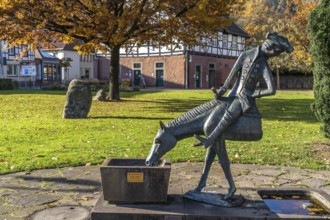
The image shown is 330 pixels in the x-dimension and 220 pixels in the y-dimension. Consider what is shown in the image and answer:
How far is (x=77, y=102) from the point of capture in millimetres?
14734

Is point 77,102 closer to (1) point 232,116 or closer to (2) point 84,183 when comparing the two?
(2) point 84,183

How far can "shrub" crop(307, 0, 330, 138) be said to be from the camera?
28.8 feet

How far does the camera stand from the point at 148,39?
2072 centimetres

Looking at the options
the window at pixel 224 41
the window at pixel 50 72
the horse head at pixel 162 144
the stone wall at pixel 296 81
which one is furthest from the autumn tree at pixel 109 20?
the window at pixel 50 72

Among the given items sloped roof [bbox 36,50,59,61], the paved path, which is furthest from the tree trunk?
sloped roof [bbox 36,50,59,61]

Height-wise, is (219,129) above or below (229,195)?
above

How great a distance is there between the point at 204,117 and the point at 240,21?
56.1m

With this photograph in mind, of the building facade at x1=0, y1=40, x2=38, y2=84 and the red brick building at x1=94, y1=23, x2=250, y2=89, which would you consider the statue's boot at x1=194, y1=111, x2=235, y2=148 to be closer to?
the red brick building at x1=94, y1=23, x2=250, y2=89

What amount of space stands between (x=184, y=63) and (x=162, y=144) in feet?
122

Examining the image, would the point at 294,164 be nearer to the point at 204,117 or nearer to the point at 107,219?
the point at 204,117

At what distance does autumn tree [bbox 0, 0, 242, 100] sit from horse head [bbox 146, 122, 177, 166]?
14.2 m

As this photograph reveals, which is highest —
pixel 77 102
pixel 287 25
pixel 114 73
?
pixel 287 25

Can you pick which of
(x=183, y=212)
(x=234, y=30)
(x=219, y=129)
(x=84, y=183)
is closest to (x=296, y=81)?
(x=234, y=30)

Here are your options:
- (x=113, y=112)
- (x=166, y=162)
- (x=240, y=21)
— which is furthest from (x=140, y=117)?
(x=240, y=21)
